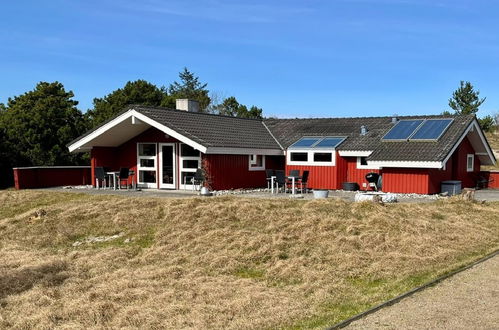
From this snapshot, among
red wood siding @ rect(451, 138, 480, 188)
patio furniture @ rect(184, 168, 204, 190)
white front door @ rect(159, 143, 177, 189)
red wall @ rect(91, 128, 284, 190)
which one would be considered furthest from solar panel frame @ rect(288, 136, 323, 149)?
red wood siding @ rect(451, 138, 480, 188)

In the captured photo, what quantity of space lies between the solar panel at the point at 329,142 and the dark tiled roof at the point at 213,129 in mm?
2091

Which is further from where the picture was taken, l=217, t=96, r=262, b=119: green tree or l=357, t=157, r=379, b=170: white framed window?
l=217, t=96, r=262, b=119: green tree

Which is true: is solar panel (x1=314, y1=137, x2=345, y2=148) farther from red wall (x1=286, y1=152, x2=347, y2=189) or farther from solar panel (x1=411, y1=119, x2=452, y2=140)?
solar panel (x1=411, y1=119, x2=452, y2=140)

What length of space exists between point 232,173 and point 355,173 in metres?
5.58

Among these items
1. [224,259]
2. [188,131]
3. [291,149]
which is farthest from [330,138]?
[224,259]

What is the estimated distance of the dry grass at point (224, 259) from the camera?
→ 756 cm

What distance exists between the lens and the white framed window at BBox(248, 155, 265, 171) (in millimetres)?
23500

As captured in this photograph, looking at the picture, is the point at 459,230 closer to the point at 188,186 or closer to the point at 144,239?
the point at 144,239

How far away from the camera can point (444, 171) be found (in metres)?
21.9

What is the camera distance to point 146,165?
78.9 ft

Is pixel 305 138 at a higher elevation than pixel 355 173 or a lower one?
higher

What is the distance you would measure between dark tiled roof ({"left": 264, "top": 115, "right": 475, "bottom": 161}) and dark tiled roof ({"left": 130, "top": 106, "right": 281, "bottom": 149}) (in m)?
1.37

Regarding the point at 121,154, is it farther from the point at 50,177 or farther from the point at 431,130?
the point at 431,130

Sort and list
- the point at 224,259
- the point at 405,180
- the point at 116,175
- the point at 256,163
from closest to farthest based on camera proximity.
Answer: the point at 224,259 → the point at 405,180 → the point at 116,175 → the point at 256,163
